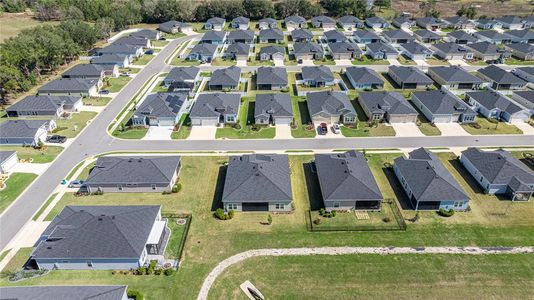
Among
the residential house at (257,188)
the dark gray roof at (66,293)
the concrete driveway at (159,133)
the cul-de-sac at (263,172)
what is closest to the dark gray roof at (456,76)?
the cul-de-sac at (263,172)

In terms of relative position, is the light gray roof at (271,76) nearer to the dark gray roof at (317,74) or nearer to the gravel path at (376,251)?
the dark gray roof at (317,74)

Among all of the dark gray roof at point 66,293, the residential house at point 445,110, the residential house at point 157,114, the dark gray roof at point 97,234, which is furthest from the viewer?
the residential house at point 157,114

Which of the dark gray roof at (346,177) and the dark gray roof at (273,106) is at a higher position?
the dark gray roof at (273,106)

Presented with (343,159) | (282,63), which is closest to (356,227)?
(343,159)

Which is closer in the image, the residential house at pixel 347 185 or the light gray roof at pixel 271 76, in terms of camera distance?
the residential house at pixel 347 185

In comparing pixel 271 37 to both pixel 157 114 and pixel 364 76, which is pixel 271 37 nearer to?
pixel 364 76

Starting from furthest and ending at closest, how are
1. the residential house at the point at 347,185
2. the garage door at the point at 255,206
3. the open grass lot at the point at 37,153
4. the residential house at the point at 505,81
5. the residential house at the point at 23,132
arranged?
the residential house at the point at 505,81 → the residential house at the point at 23,132 → the open grass lot at the point at 37,153 → the garage door at the point at 255,206 → the residential house at the point at 347,185

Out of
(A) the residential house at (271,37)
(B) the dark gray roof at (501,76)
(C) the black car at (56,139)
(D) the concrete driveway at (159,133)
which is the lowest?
(D) the concrete driveway at (159,133)

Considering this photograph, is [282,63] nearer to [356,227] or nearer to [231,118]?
[231,118]
